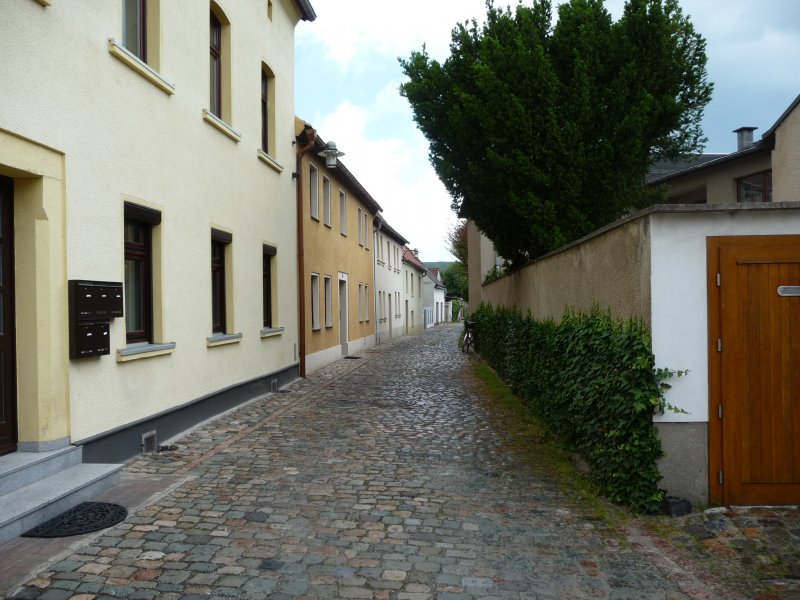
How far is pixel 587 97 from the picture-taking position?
9109mm

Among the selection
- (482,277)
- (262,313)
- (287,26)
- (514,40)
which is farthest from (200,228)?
(482,277)

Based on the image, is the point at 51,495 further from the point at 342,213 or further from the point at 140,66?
the point at 342,213

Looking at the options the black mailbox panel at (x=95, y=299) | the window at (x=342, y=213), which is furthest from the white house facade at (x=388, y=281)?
the black mailbox panel at (x=95, y=299)

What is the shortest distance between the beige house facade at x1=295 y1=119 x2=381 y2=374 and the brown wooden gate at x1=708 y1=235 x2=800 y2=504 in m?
10.6

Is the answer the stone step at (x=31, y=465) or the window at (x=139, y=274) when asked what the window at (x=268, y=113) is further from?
the stone step at (x=31, y=465)

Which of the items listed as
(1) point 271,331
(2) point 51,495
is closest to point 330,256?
(1) point 271,331

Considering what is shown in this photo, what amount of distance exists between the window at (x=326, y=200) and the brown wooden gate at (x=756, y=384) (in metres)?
14.4

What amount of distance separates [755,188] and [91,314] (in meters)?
16.1

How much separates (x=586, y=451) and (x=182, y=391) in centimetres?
509

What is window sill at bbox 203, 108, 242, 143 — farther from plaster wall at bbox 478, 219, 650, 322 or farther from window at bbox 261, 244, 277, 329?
plaster wall at bbox 478, 219, 650, 322

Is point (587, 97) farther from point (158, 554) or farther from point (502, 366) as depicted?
point (158, 554)

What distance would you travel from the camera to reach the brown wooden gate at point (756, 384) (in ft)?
16.5

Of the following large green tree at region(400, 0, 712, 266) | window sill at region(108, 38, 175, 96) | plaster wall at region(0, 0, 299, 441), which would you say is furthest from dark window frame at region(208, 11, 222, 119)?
large green tree at region(400, 0, 712, 266)

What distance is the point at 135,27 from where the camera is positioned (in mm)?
7715
